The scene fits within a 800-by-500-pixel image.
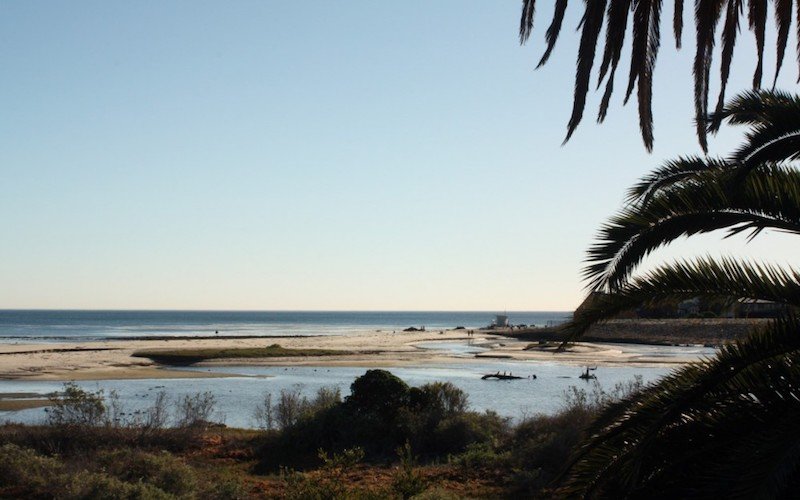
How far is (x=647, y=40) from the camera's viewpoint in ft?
26.1

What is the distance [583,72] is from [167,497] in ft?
24.0

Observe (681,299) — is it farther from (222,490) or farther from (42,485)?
(42,485)

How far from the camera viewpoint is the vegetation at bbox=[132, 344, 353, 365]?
5544 centimetres

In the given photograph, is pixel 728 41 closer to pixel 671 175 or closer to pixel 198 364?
pixel 671 175

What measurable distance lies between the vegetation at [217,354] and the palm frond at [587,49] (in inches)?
1946

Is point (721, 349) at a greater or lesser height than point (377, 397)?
greater

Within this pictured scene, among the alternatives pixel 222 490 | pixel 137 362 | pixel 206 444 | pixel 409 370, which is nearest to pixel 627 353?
pixel 409 370

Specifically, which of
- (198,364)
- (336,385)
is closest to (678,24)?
(336,385)

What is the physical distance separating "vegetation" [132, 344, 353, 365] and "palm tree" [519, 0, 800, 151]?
1923 inches

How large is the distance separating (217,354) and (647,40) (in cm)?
5353

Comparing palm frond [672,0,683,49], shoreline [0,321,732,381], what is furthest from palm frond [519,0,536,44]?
shoreline [0,321,732,381]

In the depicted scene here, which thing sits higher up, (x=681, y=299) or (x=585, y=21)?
(x=585, y=21)

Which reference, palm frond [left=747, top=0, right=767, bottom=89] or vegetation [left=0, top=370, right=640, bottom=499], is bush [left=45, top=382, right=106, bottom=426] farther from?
palm frond [left=747, top=0, right=767, bottom=89]

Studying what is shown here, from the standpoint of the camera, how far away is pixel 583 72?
24.6 feet
